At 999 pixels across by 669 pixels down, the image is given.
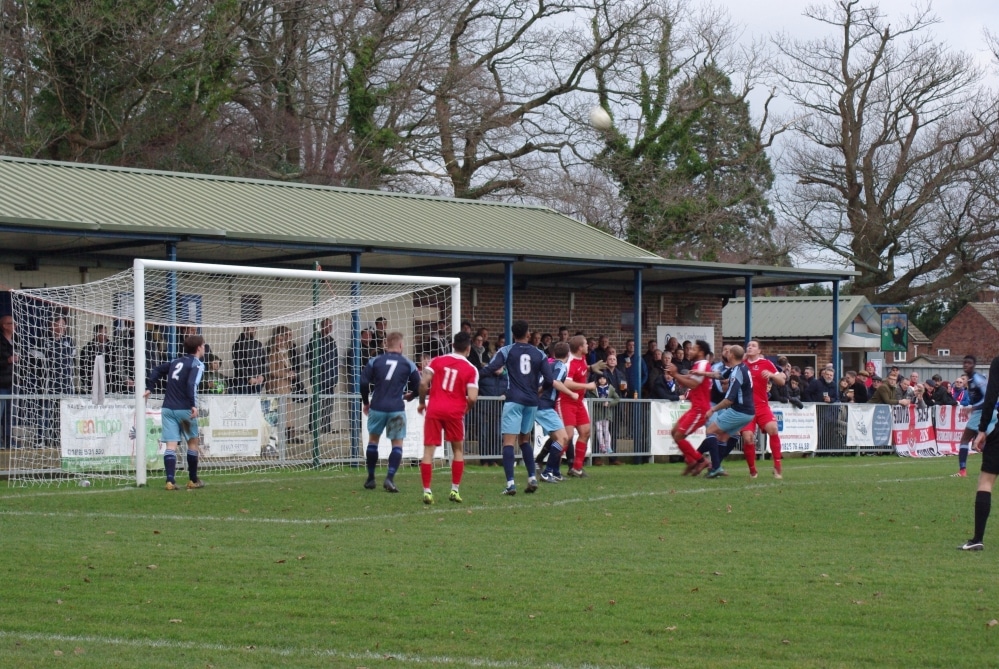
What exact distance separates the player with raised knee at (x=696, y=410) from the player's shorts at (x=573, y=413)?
4.86ft

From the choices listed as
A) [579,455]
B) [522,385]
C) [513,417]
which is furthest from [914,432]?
[513,417]

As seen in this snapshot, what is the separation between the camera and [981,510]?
1066 cm

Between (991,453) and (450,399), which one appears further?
(450,399)

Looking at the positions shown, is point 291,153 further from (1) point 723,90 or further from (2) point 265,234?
(1) point 723,90

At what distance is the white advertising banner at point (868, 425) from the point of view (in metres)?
27.4

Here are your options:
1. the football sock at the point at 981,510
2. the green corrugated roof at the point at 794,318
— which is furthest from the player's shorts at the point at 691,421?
the green corrugated roof at the point at 794,318

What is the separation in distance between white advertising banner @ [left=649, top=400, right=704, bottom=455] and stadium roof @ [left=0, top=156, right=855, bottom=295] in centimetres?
316

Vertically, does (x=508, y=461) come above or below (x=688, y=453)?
above

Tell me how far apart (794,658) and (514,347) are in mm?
9333

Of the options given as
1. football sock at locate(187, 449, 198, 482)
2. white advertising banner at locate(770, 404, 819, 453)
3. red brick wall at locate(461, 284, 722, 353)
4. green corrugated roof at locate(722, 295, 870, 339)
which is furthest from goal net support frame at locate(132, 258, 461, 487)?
green corrugated roof at locate(722, 295, 870, 339)

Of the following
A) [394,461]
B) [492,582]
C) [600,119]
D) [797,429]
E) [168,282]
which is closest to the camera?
[492,582]

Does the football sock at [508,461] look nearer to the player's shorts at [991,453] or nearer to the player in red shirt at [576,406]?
the player in red shirt at [576,406]

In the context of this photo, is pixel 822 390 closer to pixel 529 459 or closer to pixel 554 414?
pixel 554 414

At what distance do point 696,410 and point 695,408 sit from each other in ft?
0.11
